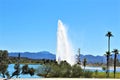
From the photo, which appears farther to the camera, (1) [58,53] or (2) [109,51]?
(2) [109,51]

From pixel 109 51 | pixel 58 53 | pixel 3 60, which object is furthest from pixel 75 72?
pixel 109 51

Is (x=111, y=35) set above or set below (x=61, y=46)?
above

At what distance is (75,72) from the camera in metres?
51.9

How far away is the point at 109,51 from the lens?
94312 millimetres

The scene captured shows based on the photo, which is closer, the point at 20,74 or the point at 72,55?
the point at 20,74

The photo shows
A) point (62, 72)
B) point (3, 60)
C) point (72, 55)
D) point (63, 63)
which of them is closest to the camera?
point (3, 60)

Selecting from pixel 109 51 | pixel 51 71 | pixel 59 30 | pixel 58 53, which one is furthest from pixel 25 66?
pixel 109 51

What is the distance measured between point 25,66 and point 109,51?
51367 mm

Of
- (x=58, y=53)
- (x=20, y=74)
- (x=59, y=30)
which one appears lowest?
(x=20, y=74)

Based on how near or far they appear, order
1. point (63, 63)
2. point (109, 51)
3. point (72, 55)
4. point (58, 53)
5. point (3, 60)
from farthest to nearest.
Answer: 1. point (109, 51)
2. point (72, 55)
3. point (58, 53)
4. point (63, 63)
5. point (3, 60)

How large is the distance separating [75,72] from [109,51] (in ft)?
143

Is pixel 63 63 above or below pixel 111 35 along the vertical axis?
below

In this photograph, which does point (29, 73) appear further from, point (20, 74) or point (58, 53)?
point (58, 53)

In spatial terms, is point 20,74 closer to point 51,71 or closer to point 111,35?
point 51,71
